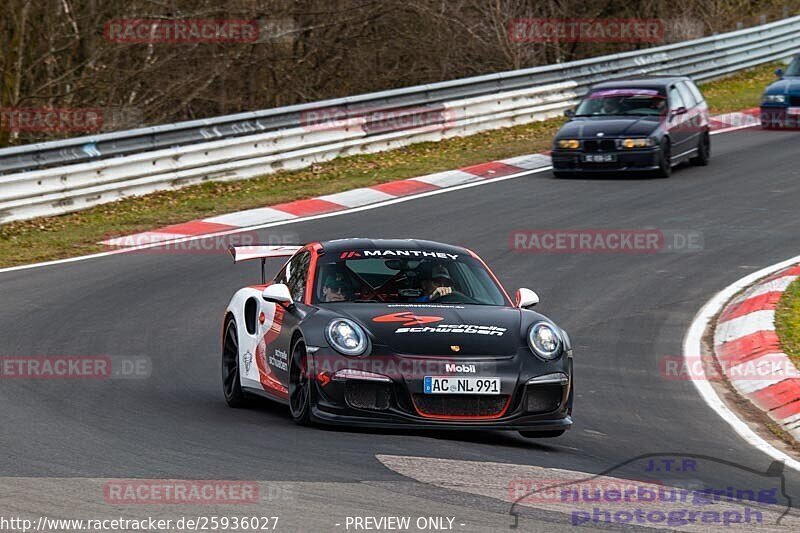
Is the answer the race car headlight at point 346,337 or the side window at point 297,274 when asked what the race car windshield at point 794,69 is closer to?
the side window at point 297,274

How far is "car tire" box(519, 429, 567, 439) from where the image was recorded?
27.3 feet

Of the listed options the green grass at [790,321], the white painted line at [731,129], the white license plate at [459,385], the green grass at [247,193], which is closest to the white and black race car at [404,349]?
the white license plate at [459,385]

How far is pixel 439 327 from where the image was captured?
8414 mm

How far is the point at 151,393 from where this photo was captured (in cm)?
961

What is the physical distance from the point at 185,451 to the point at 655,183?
14.0m

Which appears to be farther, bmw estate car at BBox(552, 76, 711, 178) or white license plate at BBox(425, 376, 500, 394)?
bmw estate car at BBox(552, 76, 711, 178)

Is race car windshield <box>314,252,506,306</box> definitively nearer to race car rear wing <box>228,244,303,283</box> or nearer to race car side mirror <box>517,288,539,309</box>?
race car side mirror <box>517,288,539,309</box>

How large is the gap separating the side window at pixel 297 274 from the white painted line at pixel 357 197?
8.62 meters

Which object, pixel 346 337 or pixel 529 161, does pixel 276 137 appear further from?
pixel 346 337

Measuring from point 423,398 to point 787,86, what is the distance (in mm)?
18205

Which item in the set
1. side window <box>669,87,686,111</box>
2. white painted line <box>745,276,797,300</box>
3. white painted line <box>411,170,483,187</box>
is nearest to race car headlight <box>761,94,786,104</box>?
side window <box>669,87,686,111</box>

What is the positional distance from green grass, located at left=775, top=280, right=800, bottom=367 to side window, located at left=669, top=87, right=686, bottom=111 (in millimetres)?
8075

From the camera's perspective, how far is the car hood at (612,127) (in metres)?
20.3

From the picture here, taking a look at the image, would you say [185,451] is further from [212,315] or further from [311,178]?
[311,178]
